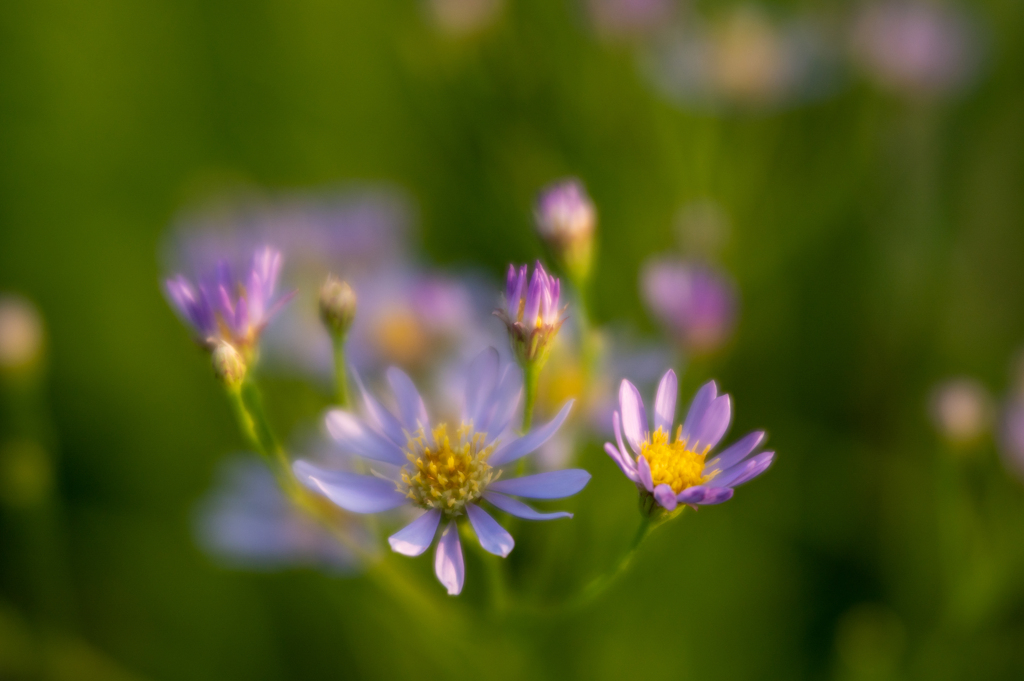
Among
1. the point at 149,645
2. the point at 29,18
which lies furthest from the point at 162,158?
the point at 149,645

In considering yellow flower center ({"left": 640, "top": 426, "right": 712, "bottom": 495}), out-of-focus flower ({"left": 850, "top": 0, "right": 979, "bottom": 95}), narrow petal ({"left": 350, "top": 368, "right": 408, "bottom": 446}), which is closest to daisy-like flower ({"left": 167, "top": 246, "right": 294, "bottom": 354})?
narrow petal ({"left": 350, "top": 368, "right": 408, "bottom": 446})

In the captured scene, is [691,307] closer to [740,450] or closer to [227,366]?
[740,450]

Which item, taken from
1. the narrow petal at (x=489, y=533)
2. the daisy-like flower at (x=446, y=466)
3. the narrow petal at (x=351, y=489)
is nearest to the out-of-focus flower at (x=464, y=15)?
the daisy-like flower at (x=446, y=466)

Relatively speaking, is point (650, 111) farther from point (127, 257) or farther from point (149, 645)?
point (149, 645)

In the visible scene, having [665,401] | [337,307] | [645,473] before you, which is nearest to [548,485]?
[645,473]

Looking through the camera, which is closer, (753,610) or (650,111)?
(753,610)
